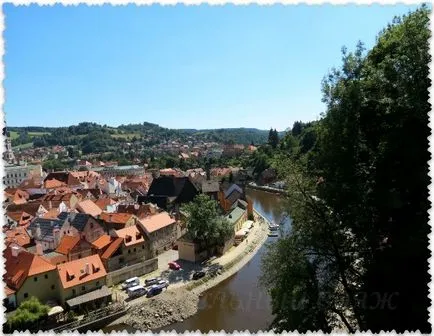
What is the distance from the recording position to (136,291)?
1825 centimetres

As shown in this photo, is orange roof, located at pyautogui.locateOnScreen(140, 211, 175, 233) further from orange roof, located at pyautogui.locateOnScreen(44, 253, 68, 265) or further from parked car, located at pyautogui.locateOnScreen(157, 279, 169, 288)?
orange roof, located at pyautogui.locateOnScreen(44, 253, 68, 265)

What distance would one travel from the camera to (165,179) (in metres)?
37.4

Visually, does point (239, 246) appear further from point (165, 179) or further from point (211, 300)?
point (165, 179)

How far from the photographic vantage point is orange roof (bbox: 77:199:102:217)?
28281mm

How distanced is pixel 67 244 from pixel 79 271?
122 inches

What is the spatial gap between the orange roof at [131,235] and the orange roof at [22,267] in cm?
453

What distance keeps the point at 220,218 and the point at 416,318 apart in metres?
17.2

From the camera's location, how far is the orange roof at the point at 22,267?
16578mm

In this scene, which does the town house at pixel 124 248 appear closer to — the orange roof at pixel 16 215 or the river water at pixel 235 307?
the river water at pixel 235 307

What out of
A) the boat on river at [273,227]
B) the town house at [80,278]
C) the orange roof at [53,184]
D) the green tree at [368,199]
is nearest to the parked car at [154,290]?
the town house at [80,278]

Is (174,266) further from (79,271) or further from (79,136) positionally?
(79,136)

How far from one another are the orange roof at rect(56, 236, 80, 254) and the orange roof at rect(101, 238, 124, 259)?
1428 millimetres

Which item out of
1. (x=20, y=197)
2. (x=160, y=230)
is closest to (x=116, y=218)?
(x=160, y=230)

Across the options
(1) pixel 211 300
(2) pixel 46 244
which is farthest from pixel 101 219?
(1) pixel 211 300
